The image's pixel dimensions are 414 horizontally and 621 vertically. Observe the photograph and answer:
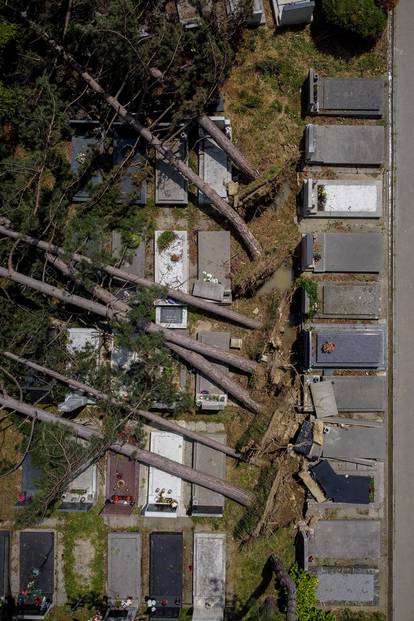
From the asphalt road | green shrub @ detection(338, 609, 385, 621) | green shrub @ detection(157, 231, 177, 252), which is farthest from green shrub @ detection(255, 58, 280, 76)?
green shrub @ detection(338, 609, 385, 621)

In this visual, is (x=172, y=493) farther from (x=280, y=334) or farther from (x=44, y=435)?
(x=280, y=334)

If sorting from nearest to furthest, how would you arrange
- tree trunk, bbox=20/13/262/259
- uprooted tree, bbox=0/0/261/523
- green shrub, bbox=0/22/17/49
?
uprooted tree, bbox=0/0/261/523 → green shrub, bbox=0/22/17/49 → tree trunk, bbox=20/13/262/259

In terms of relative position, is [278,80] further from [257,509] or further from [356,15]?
[257,509]

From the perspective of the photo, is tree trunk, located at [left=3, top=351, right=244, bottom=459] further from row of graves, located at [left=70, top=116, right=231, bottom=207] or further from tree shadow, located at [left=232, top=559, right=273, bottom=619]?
row of graves, located at [left=70, top=116, right=231, bottom=207]

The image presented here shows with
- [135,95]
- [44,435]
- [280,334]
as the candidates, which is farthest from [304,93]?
[44,435]

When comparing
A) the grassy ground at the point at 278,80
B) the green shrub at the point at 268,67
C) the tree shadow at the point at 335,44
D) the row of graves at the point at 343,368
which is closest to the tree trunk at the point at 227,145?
the grassy ground at the point at 278,80

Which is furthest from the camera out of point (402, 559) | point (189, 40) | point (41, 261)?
point (402, 559)
